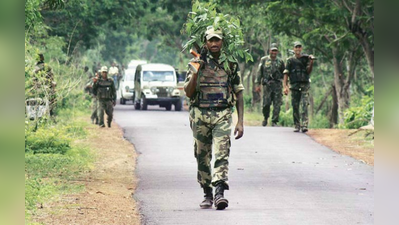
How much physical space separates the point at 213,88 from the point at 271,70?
36.9 feet

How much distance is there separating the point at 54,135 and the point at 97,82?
6533mm

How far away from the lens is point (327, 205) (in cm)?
906

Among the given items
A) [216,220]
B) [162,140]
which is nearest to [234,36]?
[216,220]

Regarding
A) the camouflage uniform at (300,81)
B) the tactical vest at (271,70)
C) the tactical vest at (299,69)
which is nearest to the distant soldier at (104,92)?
the tactical vest at (271,70)

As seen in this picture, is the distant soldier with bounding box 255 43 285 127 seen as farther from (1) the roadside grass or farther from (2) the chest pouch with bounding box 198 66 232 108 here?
(2) the chest pouch with bounding box 198 66 232 108

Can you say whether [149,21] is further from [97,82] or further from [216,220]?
[216,220]

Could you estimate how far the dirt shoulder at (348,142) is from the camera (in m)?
15.0

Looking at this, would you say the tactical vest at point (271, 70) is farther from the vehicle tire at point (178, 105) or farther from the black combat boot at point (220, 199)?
the vehicle tire at point (178, 105)

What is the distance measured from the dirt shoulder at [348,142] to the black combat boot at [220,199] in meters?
5.67

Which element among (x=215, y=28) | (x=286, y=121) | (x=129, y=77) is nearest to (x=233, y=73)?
(x=215, y=28)

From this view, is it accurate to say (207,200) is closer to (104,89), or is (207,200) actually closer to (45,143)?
(45,143)

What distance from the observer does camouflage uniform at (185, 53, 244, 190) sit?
859 centimetres

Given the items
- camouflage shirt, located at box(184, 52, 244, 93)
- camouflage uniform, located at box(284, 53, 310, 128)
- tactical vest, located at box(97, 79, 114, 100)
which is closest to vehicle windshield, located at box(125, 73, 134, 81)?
tactical vest, located at box(97, 79, 114, 100)

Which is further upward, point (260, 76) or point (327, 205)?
point (260, 76)
